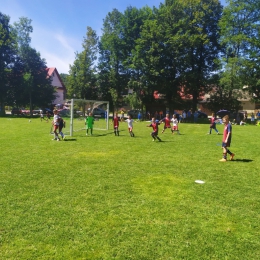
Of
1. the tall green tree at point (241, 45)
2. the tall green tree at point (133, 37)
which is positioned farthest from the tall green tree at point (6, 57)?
the tall green tree at point (241, 45)

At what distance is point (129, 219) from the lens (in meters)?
5.01

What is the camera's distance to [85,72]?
1906 inches

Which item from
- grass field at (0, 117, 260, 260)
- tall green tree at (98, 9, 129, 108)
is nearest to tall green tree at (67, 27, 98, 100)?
tall green tree at (98, 9, 129, 108)

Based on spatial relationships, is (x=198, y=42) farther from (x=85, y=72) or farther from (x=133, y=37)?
(x=85, y=72)

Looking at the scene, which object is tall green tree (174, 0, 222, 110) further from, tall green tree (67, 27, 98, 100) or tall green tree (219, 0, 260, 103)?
tall green tree (67, 27, 98, 100)

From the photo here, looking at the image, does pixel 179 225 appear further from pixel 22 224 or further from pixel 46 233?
pixel 22 224

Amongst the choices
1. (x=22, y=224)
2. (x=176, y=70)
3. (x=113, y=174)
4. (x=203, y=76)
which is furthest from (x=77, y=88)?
(x=22, y=224)

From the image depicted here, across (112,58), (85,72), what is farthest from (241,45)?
(85,72)

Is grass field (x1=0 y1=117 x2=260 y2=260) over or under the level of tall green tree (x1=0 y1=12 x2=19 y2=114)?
under

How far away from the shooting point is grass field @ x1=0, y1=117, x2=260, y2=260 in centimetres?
405

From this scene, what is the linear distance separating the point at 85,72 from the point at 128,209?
45399 millimetres

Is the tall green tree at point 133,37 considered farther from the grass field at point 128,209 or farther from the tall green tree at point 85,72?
the grass field at point 128,209

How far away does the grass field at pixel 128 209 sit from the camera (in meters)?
4.05

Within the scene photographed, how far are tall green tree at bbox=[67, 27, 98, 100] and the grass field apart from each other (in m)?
40.0
